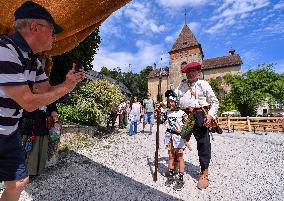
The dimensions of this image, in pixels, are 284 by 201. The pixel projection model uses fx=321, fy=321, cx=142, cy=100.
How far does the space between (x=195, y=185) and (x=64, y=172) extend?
2307 millimetres

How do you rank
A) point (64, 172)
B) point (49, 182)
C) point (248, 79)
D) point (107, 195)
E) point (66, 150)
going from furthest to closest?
point (248, 79) → point (66, 150) → point (64, 172) → point (49, 182) → point (107, 195)

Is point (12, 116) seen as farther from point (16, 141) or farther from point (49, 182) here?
point (49, 182)

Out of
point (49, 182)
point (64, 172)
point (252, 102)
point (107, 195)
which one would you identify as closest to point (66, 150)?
point (64, 172)

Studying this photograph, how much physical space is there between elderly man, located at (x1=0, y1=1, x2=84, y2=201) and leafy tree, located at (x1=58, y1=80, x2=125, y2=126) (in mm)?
9305

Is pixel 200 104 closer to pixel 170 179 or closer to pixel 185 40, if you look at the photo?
pixel 170 179

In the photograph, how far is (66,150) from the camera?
25.8ft

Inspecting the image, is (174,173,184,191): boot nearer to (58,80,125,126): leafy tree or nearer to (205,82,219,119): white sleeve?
(205,82,219,119): white sleeve

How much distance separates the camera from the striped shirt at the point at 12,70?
2.04 m

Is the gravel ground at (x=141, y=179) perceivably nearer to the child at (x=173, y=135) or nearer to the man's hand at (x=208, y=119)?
the child at (x=173, y=135)

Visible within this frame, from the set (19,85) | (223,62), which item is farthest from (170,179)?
(223,62)

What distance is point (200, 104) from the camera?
5.08 meters

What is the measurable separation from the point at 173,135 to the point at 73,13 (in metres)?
2.79

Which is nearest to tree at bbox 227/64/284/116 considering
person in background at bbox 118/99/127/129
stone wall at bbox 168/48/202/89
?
stone wall at bbox 168/48/202/89

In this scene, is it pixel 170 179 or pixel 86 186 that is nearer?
pixel 86 186
